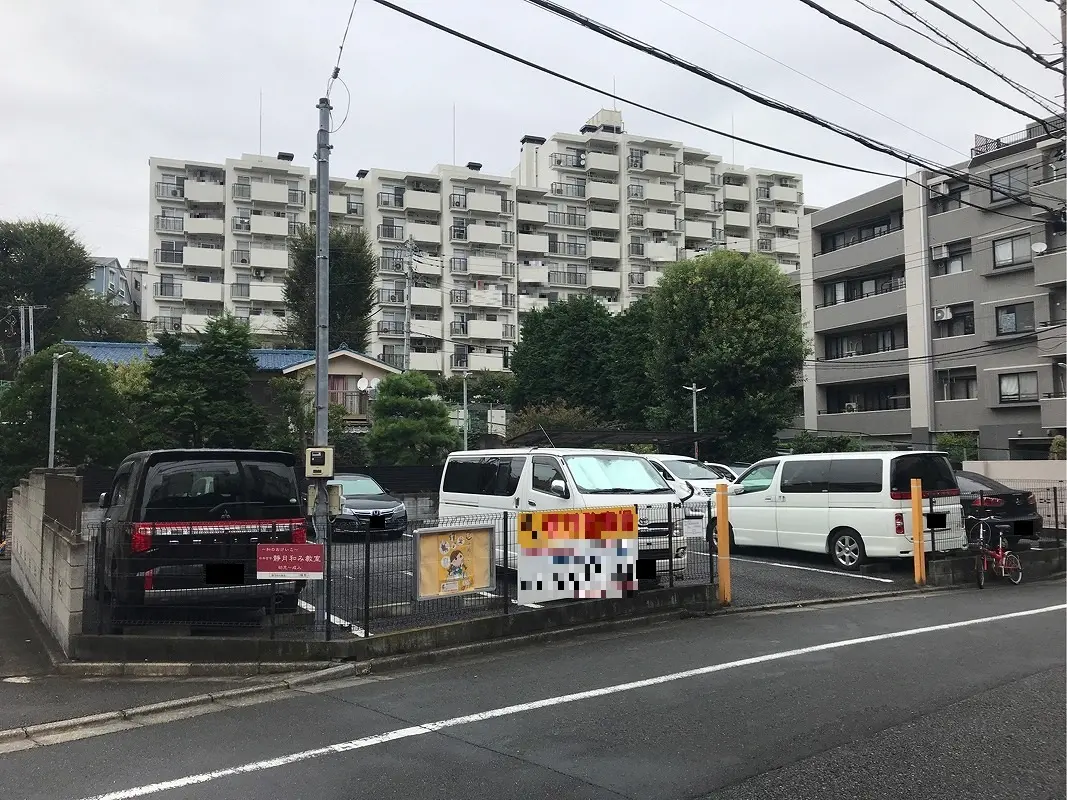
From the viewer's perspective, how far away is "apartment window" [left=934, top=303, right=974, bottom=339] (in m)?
34.2

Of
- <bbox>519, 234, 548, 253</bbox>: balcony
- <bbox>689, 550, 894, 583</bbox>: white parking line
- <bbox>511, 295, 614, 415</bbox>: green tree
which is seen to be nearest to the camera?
<bbox>689, 550, 894, 583</bbox>: white parking line

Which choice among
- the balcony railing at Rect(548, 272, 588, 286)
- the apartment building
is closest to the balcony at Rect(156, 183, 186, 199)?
the apartment building

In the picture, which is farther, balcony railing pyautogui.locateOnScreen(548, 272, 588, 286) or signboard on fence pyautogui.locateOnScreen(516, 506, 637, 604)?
balcony railing pyautogui.locateOnScreen(548, 272, 588, 286)

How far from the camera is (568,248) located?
63.1 m

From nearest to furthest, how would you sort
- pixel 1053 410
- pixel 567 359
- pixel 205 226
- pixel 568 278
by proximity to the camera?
pixel 1053 410, pixel 567 359, pixel 205 226, pixel 568 278

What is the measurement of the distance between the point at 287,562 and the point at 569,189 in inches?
2303

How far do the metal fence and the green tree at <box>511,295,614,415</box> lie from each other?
35098mm

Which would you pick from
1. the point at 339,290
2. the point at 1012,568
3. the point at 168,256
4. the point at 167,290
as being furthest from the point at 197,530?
the point at 168,256

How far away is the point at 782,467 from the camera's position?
1431 cm

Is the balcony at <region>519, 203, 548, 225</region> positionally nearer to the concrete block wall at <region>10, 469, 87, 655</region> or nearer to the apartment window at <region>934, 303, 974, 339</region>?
the apartment window at <region>934, 303, 974, 339</region>

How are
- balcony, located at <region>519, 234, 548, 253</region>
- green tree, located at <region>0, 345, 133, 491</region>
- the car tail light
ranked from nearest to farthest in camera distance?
the car tail light, green tree, located at <region>0, 345, 133, 491</region>, balcony, located at <region>519, 234, 548, 253</region>

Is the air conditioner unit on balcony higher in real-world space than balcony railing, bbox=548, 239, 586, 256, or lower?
lower

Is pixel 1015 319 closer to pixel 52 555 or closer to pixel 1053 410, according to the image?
pixel 1053 410

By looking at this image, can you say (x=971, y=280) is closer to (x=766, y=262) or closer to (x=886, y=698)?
(x=766, y=262)
